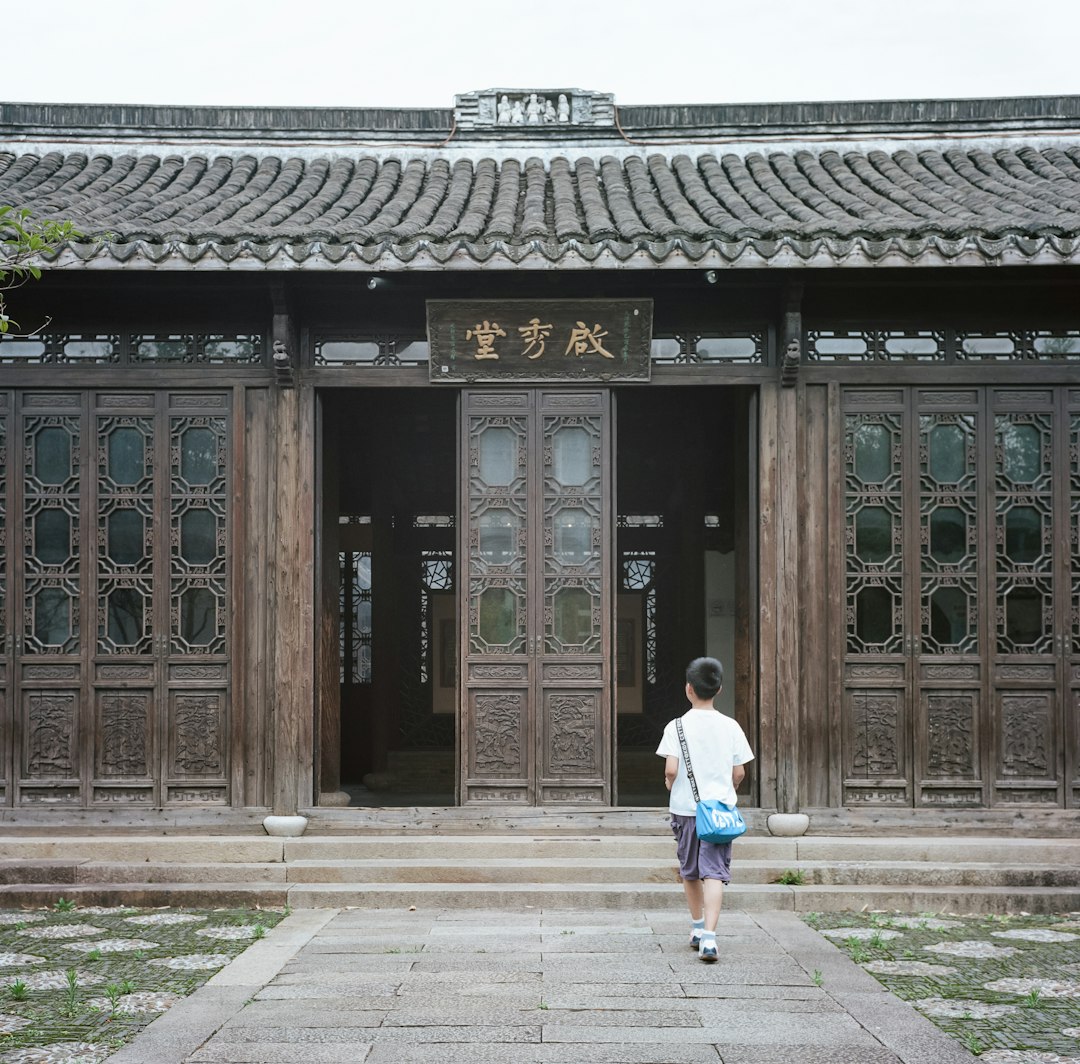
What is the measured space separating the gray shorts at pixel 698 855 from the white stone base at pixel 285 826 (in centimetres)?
319

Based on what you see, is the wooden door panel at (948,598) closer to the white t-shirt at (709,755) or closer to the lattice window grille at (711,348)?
the lattice window grille at (711,348)

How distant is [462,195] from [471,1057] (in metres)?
7.15

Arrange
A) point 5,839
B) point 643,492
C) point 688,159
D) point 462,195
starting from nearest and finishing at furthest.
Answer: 1. point 5,839
2. point 462,195
3. point 688,159
4. point 643,492

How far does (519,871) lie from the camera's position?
25.9 feet

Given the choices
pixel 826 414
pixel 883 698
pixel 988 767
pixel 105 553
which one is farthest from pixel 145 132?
pixel 988 767

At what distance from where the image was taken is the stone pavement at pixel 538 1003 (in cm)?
468

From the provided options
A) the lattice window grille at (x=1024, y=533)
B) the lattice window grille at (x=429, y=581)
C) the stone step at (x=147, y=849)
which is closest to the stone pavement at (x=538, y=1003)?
the stone step at (x=147, y=849)

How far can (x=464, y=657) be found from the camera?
8.52 meters

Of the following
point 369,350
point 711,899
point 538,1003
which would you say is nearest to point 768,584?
point 711,899

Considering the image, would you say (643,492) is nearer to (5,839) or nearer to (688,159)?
(688,159)

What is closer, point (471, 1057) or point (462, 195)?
point (471, 1057)

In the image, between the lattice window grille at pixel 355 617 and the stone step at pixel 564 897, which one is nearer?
the stone step at pixel 564 897

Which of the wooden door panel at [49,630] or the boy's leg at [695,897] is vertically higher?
the wooden door panel at [49,630]

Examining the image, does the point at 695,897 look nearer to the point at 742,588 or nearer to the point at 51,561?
the point at 51,561
